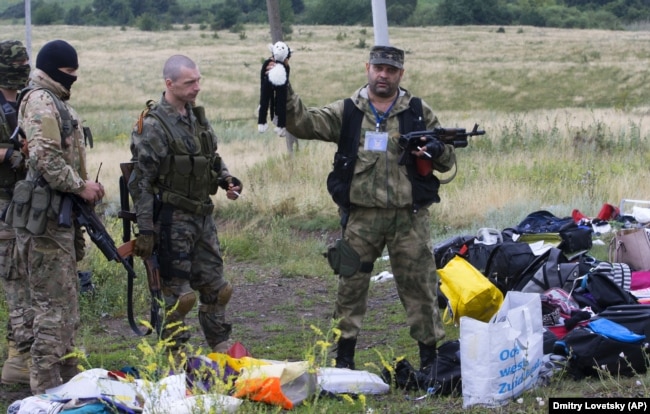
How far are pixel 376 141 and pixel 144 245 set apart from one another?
5.14ft

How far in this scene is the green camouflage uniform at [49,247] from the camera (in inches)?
195

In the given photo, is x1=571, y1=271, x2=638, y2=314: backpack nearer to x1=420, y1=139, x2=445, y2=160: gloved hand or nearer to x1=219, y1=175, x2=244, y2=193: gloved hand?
x1=420, y1=139, x2=445, y2=160: gloved hand

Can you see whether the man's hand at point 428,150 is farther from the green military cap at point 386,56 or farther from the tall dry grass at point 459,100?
the tall dry grass at point 459,100

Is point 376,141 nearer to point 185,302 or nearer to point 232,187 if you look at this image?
point 232,187

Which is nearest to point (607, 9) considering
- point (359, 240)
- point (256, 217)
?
point (256, 217)

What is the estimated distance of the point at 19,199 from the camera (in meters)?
5.09

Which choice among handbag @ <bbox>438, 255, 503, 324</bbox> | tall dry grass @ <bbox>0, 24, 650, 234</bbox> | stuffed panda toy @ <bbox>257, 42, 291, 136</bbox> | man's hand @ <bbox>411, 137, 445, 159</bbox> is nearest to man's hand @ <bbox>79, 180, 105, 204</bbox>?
stuffed panda toy @ <bbox>257, 42, 291, 136</bbox>

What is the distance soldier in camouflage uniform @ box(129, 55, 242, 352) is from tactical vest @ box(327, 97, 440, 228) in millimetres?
726

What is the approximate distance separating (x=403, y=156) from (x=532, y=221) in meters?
3.76

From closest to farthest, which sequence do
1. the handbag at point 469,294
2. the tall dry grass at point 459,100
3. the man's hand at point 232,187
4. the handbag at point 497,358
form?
the handbag at point 497,358 → the man's hand at point 232,187 → the handbag at point 469,294 → the tall dry grass at point 459,100

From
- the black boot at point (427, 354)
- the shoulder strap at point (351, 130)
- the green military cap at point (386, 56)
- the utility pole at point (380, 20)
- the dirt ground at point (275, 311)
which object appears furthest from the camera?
the utility pole at point (380, 20)

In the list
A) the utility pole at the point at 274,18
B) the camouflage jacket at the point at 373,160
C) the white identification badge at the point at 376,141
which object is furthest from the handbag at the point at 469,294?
the utility pole at the point at 274,18

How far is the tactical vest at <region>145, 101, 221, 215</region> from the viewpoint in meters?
5.43

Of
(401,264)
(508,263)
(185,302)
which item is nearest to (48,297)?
(185,302)
